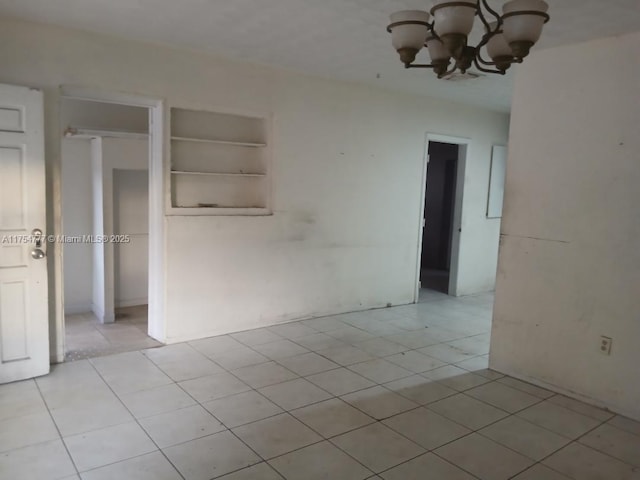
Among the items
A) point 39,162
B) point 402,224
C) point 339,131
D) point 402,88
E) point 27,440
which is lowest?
point 27,440

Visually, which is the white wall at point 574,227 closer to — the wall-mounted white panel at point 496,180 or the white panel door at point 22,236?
the wall-mounted white panel at point 496,180

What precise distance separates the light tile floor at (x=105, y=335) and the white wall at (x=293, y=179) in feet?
1.19

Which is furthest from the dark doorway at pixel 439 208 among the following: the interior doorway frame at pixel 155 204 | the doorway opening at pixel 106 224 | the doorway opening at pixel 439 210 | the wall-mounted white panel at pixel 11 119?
the wall-mounted white panel at pixel 11 119

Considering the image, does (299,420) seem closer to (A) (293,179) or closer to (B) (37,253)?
(B) (37,253)

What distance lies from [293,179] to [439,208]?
4420 millimetres

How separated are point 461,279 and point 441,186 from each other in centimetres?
247

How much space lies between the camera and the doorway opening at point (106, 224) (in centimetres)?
464

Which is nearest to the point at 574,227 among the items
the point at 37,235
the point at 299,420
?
the point at 299,420

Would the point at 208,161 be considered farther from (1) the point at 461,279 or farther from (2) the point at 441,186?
(2) the point at 441,186

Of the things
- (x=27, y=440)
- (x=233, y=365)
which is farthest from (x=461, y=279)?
(x=27, y=440)

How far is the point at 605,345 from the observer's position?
3.20 m

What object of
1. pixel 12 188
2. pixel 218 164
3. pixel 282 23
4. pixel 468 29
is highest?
pixel 282 23

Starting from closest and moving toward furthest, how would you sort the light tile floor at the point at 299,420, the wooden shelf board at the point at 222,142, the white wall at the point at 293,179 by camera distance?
1. the light tile floor at the point at 299,420
2. the white wall at the point at 293,179
3. the wooden shelf board at the point at 222,142

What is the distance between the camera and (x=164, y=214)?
160 inches
